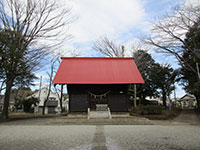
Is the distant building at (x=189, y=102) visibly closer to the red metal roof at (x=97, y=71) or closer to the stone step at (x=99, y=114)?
the red metal roof at (x=97, y=71)

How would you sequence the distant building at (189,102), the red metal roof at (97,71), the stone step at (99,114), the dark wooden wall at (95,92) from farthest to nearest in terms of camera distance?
the distant building at (189,102), the dark wooden wall at (95,92), the red metal roof at (97,71), the stone step at (99,114)

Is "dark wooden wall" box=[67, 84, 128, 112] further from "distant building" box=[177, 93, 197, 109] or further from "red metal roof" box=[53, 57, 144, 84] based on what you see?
"distant building" box=[177, 93, 197, 109]

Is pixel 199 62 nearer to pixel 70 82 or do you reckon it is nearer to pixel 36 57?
pixel 70 82

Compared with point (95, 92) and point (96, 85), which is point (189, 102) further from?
point (95, 92)

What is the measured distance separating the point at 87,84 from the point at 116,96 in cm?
298

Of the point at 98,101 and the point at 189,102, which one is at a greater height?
the point at 98,101

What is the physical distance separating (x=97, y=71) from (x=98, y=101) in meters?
2.96

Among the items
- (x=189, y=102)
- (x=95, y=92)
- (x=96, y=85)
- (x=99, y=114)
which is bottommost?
(x=189, y=102)

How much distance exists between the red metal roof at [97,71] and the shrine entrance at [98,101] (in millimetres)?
1354

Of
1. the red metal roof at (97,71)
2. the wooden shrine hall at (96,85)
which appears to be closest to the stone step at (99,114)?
the wooden shrine hall at (96,85)

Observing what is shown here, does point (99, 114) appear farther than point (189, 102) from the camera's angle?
No

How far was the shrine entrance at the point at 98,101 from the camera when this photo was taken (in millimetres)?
13750

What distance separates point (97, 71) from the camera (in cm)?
1476

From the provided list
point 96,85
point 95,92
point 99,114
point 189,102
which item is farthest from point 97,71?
point 189,102
